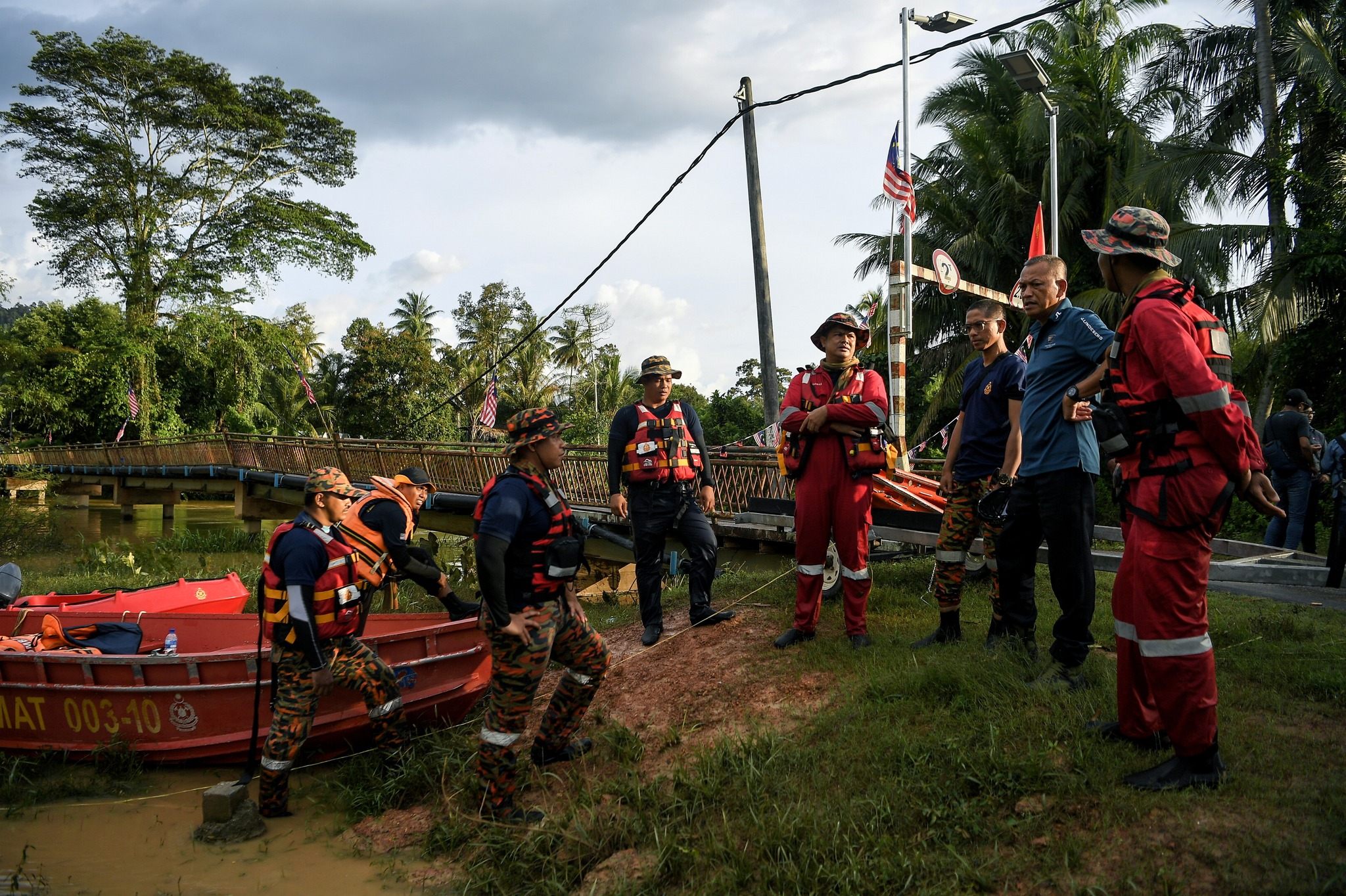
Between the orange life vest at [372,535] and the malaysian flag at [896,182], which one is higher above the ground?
the malaysian flag at [896,182]

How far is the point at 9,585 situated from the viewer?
7566 millimetres

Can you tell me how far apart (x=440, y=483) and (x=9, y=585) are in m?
9.41

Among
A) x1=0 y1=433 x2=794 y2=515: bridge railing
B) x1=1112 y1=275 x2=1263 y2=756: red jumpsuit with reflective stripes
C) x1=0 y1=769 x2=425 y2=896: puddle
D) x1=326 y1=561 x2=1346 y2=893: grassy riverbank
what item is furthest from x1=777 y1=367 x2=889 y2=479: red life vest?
x1=0 y1=433 x2=794 y2=515: bridge railing

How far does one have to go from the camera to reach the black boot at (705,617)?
613 centimetres

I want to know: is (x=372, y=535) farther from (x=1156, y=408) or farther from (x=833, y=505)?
(x=1156, y=408)

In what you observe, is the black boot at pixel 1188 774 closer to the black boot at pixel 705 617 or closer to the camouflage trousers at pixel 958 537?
the camouflage trousers at pixel 958 537

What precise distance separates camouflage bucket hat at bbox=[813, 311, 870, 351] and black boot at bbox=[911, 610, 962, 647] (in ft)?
5.83

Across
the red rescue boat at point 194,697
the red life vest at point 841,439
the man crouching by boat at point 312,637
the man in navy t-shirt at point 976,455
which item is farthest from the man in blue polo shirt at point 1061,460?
the man crouching by boat at point 312,637

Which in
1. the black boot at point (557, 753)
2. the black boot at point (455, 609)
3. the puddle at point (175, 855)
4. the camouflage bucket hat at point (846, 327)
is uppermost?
the camouflage bucket hat at point (846, 327)

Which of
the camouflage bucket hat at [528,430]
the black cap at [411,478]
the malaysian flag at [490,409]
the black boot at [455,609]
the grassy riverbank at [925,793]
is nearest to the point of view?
the grassy riverbank at [925,793]

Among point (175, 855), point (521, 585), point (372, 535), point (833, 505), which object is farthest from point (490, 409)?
point (521, 585)

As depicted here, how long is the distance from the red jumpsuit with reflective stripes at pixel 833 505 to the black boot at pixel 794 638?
0.04 m

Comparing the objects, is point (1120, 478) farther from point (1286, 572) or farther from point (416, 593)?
point (416, 593)

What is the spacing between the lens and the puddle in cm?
392
